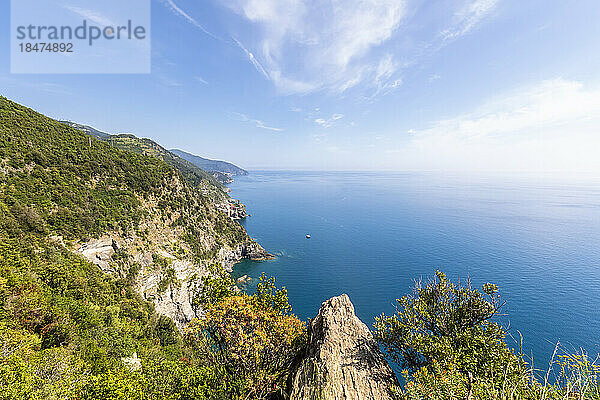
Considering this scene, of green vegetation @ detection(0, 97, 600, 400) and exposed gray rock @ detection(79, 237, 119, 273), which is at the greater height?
green vegetation @ detection(0, 97, 600, 400)

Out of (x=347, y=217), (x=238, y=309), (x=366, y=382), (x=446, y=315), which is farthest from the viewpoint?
(x=347, y=217)

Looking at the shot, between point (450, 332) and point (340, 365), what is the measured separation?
928cm

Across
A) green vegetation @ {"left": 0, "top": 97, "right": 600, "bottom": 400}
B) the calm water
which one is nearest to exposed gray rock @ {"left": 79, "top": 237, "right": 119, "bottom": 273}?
green vegetation @ {"left": 0, "top": 97, "right": 600, "bottom": 400}

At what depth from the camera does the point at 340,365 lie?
16.4m

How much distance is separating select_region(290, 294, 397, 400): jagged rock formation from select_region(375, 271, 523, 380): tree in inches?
95.5

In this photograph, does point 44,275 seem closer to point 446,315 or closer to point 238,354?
point 238,354

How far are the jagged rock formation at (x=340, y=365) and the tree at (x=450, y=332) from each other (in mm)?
2427

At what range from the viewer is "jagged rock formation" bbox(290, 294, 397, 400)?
49.4 feet

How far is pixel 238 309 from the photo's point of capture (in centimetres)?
1680

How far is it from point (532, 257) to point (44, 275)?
131 m

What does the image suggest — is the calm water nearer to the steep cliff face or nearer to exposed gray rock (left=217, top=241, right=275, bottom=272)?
exposed gray rock (left=217, top=241, right=275, bottom=272)

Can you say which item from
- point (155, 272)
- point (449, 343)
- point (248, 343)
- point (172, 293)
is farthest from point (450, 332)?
point (155, 272)

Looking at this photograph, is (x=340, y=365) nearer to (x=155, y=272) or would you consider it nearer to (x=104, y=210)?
(x=155, y=272)

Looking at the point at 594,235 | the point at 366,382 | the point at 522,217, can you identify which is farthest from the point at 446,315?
the point at 522,217
